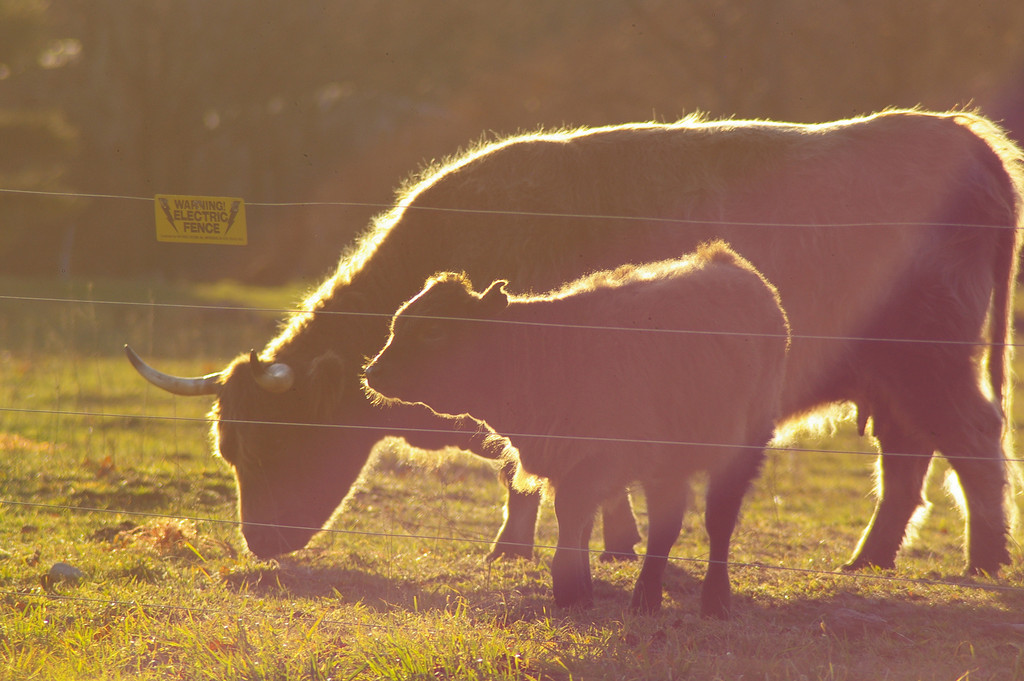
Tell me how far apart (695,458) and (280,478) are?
2322 millimetres

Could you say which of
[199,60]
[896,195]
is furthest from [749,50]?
[896,195]

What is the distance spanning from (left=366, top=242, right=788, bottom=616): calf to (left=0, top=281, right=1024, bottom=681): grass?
358mm

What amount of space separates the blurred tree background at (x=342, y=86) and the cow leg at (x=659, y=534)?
18.6 metres

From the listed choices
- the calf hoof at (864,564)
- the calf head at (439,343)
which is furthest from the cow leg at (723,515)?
the calf hoof at (864,564)

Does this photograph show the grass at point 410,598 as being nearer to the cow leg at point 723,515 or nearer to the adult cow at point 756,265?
the cow leg at point 723,515

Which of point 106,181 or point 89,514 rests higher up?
point 106,181

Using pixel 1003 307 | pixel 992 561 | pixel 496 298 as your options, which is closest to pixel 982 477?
pixel 992 561

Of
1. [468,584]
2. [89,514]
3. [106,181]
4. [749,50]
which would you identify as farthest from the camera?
[106,181]

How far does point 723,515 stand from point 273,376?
7.82 ft

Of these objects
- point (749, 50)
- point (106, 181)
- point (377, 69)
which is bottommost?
point (106, 181)

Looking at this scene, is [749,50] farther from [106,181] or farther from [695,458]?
[695,458]

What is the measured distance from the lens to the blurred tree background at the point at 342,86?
22703mm

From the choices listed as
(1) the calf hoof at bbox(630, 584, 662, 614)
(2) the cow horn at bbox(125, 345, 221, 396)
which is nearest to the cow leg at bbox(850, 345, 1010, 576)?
(1) the calf hoof at bbox(630, 584, 662, 614)

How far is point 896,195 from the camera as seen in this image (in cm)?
582
